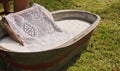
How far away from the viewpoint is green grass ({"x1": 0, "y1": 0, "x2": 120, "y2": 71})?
13.9ft

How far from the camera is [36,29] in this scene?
13.6 feet

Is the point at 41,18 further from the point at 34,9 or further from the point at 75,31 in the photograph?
the point at 75,31

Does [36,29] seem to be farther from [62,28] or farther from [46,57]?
[46,57]

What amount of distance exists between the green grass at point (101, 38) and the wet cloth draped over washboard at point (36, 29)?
18.8 inches

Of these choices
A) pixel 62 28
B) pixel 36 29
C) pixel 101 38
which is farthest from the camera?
pixel 101 38

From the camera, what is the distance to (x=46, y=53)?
11.1 feet

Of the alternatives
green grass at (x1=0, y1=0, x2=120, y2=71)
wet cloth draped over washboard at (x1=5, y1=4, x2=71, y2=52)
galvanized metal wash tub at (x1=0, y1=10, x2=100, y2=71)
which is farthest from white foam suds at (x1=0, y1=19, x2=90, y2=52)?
green grass at (x1=0, y1=0, x2=120, y2=71)

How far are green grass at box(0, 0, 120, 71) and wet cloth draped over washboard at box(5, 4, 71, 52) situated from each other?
1.57 ft

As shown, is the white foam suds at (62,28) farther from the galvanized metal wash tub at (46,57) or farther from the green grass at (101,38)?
the green grass at (101,38)

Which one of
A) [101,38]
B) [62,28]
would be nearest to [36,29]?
[62,28]

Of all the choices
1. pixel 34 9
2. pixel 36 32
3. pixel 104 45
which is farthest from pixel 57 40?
pixel 104 45

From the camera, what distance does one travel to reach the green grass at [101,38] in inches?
166

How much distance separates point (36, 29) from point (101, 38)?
4.53ft

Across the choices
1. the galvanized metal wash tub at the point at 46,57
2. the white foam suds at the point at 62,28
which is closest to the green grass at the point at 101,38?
the galvanized metal wash tub at the point at 46,57
